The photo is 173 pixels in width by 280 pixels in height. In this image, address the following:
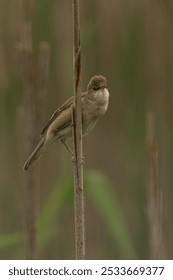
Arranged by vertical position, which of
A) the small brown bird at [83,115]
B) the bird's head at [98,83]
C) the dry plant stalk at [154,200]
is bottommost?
the dry plant stalk at [154,200]

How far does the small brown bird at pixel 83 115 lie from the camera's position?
211 centimetres

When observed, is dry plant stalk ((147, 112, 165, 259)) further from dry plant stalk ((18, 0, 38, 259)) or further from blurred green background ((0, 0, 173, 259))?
blurred green background ((0, 0, 173, 259))

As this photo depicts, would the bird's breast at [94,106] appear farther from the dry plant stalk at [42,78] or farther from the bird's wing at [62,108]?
the dry plant stalk at [42,78]

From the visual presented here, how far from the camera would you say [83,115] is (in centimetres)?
217

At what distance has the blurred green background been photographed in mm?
2711

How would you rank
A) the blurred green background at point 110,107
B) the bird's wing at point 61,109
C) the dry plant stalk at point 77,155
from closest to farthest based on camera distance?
the dry plant stalk at point 77,155 → the bird's wing at point 61,109 → the blurred green background at point 110,107

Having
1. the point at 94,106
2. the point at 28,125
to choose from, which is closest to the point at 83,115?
the point at 94,106

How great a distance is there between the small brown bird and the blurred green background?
1.12 ft

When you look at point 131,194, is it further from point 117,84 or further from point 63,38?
point 63,38

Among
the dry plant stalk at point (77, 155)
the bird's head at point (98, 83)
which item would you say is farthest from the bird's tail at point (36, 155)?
the dry plant stalk at point (77, 155)

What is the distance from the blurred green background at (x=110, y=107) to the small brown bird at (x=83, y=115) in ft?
1.12

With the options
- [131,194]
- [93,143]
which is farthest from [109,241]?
[93,143]
